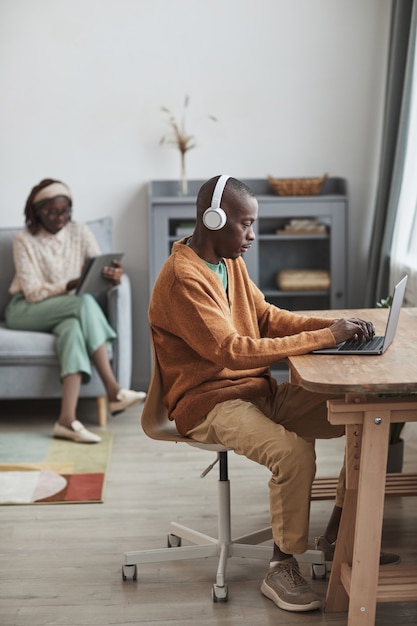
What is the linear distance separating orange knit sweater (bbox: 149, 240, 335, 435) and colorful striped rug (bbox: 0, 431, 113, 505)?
3.11ft

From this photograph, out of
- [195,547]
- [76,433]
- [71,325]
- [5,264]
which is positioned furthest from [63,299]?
[195,547]

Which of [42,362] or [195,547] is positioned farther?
[42,362]

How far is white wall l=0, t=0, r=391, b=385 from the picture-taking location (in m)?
4.86

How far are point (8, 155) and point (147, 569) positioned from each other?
9.15 ft

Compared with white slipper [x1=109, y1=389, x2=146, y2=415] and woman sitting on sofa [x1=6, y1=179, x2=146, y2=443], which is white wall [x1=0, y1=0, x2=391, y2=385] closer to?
woman sitting on sofa [x1=6, y1=179, x2=146, y2=443]

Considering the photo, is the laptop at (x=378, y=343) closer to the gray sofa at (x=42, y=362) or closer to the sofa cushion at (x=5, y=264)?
the gray sofa at (x=42, y=362)

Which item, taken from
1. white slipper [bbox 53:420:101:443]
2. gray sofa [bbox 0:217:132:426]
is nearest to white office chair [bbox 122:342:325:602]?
white slipper [bbox 53:420:101:443]

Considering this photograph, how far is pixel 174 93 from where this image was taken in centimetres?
493

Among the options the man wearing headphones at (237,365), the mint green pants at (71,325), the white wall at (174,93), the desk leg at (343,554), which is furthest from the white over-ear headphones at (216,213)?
the white wall at (174,93)

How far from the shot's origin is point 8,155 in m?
4.93

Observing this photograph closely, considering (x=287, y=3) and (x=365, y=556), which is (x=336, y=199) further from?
(x=365, y=556)

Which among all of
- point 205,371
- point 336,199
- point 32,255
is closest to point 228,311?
point 205,371

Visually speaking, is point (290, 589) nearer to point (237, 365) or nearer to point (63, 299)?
point (237, 365)

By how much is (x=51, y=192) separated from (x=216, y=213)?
1.99 m
